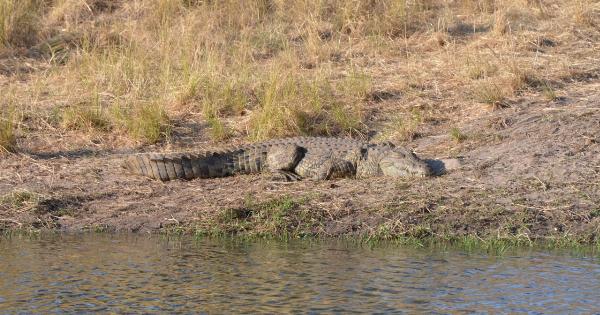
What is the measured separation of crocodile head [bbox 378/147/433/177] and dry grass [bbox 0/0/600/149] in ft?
3.55

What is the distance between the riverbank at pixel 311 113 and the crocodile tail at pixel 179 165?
0.13m

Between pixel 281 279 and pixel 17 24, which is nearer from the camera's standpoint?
pixel 281 279

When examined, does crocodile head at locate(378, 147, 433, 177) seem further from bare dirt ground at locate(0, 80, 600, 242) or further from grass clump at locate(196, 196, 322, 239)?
grass clump at locate(196, 196, 322, 239)

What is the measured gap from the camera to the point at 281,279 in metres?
6.03

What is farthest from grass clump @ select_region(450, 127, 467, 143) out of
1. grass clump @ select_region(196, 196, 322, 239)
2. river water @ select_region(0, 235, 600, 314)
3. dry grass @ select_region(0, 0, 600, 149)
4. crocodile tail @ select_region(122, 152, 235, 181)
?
river water @ select_region(0, 235, 600, 314)

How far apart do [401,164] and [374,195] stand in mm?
650

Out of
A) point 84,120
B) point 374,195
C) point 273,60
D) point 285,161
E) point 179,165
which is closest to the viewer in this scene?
point 374,195

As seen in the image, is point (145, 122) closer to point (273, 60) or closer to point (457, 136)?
point (273, 60)

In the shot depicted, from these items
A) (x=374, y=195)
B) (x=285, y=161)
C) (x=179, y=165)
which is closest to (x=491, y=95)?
(x=285, y=161)

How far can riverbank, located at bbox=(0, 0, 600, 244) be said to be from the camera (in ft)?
24.8

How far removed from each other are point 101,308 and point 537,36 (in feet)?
25.3

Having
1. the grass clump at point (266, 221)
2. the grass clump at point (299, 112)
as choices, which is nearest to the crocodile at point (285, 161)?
the grass clump at point (299, 112)

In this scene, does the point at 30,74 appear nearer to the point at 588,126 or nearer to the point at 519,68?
the point at 519,68

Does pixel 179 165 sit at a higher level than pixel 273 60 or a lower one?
lower
